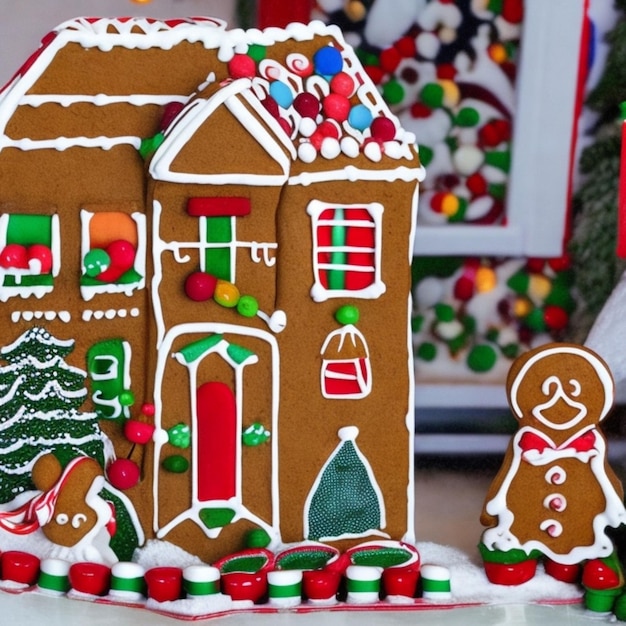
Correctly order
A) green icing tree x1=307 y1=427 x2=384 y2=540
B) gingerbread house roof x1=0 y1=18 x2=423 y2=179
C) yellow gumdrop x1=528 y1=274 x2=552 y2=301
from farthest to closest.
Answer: yellow gumdrop x1=528 y1=274 x2=552 y2=301
green icing tree x1=307 y1=427 x2=384 y2=540
gingerbread house roof x1=0 y1=18 x2=423 y2=179

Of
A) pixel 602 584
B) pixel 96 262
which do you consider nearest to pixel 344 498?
pixel 602 584

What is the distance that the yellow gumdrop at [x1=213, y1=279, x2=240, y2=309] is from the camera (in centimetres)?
115

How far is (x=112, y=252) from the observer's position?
1.13 meters

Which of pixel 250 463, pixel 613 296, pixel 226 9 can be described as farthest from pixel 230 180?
pixel 613 296

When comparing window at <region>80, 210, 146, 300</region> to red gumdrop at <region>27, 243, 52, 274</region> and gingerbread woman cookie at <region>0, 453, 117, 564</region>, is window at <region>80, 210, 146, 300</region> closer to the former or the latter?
red gumdrop at <region>27, 243, 52, 274</region>

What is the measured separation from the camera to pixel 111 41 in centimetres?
111

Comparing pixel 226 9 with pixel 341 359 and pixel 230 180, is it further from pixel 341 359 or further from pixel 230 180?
pixel 341 359

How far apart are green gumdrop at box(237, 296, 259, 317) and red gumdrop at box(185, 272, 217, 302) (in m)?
0.04

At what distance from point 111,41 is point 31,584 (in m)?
0.67

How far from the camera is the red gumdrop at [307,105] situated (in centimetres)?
115

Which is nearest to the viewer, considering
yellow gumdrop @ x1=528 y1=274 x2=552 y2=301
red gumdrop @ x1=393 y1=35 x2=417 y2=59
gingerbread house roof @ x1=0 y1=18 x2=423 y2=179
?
gingerbread house roof @ x1=0 y1=18 x2=423 y2=179

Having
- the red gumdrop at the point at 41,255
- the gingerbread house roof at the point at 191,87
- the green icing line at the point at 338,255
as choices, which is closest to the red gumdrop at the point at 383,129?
the gingerbread house roof at the point at 191,87

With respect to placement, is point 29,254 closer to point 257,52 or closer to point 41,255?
point 41,255

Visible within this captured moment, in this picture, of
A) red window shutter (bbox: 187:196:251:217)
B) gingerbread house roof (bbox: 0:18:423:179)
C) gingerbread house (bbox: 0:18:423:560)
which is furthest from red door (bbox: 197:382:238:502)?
gingerbread house roof (bbox: 0:18:423:179)
